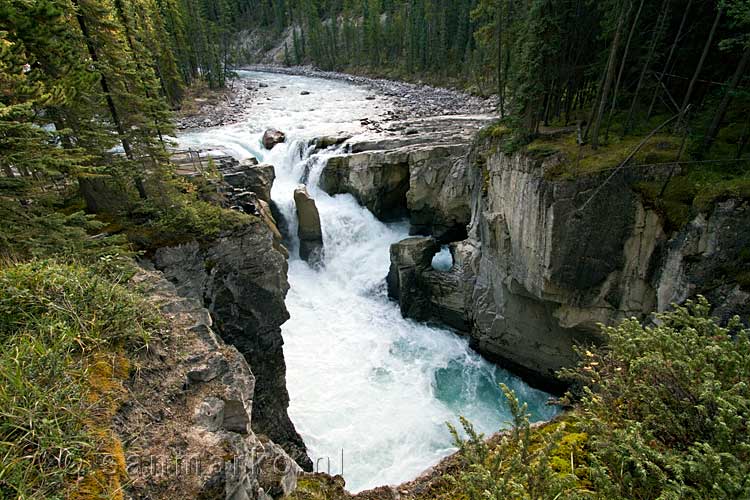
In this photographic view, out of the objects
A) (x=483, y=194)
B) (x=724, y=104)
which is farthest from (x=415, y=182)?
(x=724, y=104)

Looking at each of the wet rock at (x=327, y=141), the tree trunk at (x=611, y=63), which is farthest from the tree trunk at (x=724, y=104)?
the wet rock at (x=327, y=141)

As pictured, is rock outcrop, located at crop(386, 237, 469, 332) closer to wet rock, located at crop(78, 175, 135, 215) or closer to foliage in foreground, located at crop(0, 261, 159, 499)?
wet rock, located at crop(78, 175, 135, 215)

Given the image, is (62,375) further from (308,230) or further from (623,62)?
(308,230)

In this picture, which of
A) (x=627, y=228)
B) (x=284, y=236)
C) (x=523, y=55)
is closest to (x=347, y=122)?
(x=284, y=236)

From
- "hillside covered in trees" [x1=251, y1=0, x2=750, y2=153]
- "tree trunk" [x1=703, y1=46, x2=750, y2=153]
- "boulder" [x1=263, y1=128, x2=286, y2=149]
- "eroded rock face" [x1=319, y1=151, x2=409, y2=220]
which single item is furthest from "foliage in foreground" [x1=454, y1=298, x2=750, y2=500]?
"boulder" [x1=263, y1=128, x2=286, y2=149]

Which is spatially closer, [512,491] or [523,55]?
[512,491]

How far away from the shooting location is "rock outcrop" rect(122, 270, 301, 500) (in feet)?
13.5

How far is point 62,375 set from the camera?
13.4 ft

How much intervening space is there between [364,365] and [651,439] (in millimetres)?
13658

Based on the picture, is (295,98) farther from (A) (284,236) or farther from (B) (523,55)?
(B) (523,55)

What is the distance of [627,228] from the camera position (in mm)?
11992

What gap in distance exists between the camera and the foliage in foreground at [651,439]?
3516 mm

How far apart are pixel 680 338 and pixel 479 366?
42.3 ft

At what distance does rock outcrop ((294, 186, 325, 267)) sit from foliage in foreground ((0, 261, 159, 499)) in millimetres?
16345
